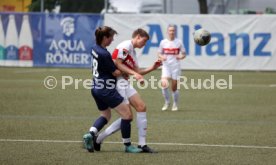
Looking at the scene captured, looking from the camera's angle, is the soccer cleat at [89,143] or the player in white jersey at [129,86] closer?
the soccer cleat at [89,143]

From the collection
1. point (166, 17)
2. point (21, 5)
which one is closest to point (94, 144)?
point (166, 17)

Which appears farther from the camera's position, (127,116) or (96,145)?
(96,145)

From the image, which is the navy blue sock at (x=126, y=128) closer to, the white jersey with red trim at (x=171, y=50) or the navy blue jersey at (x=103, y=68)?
the navy blue jersey at (x=103, y=68)

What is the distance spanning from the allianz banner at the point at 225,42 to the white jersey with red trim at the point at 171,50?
13.1 metres

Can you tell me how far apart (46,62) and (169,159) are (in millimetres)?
24106

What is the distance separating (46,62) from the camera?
34.2 meters

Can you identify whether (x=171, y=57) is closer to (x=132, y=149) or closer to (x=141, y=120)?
(x=141, y=120)

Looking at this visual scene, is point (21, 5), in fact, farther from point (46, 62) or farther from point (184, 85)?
point (184, 85)

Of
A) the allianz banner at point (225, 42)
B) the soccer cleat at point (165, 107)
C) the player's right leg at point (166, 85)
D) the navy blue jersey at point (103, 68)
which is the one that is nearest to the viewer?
the navy blue jersey at point (103, 68)

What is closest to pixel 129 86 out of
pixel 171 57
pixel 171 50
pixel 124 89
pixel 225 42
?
pixel 124 89

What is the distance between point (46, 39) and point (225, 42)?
25.4ft

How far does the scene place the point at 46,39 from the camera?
→ 34031 mm

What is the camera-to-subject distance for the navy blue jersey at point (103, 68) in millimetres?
11141

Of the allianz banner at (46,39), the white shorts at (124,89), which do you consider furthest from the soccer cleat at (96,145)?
the allianz banner at (46,39)
